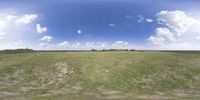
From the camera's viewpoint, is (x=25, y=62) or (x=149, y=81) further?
(x=25, y=62)

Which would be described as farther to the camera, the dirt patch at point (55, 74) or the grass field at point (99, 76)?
the dirt patch at point (55, 74)

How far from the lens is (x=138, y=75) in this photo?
89.1m

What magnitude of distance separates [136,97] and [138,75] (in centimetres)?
1913

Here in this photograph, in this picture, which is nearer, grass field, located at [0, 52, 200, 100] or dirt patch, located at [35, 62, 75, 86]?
grass field, located at [0, 52, 200, 100]

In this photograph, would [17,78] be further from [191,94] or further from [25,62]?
[191,94]

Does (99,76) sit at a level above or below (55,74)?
below

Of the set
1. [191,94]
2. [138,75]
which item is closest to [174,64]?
[138,75]

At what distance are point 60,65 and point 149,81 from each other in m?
22.1

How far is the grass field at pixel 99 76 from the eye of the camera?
74400 mm

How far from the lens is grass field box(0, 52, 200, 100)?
2929 inches

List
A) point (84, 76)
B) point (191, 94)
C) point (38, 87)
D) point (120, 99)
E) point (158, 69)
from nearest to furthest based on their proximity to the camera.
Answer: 1. point (120, 99)
2. point (191, 94)
3. point (38, 87)
4. point (84, 76)
5. point (158, 69)

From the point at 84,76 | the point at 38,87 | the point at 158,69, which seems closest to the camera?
the point at 38,87

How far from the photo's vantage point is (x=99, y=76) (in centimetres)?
8712

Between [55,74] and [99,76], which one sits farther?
[55,74]
